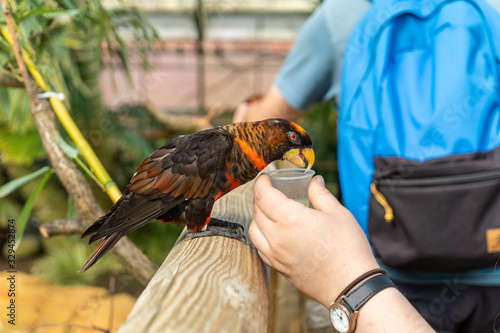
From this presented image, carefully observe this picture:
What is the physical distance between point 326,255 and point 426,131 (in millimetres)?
423

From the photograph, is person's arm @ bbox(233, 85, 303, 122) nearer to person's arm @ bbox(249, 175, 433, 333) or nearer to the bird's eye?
the bird's eye

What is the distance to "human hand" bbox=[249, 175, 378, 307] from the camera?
1.85ft

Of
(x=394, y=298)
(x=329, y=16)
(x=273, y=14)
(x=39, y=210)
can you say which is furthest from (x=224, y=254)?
(x=273, y=14)

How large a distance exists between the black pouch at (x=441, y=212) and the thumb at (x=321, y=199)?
10.5 inches

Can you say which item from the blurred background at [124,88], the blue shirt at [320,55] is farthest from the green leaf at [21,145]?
the blue shirt at [320,55]

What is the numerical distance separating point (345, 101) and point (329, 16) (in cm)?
33

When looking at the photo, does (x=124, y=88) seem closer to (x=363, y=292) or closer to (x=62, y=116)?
(x=62, y=116)

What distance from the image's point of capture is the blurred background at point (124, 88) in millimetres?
1344

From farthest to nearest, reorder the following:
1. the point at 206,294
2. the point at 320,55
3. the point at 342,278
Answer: the point at 320,55
the point at 342,278
the point at 206,294

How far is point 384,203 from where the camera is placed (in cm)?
86

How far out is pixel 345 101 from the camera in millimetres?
963

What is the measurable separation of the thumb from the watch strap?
0.12 m

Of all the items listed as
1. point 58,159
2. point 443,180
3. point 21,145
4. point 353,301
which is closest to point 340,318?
point 353,301

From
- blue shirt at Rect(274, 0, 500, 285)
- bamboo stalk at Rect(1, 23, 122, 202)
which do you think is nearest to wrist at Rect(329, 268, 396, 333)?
bamboo stalk at Rect(1, 23, 122, 202)
